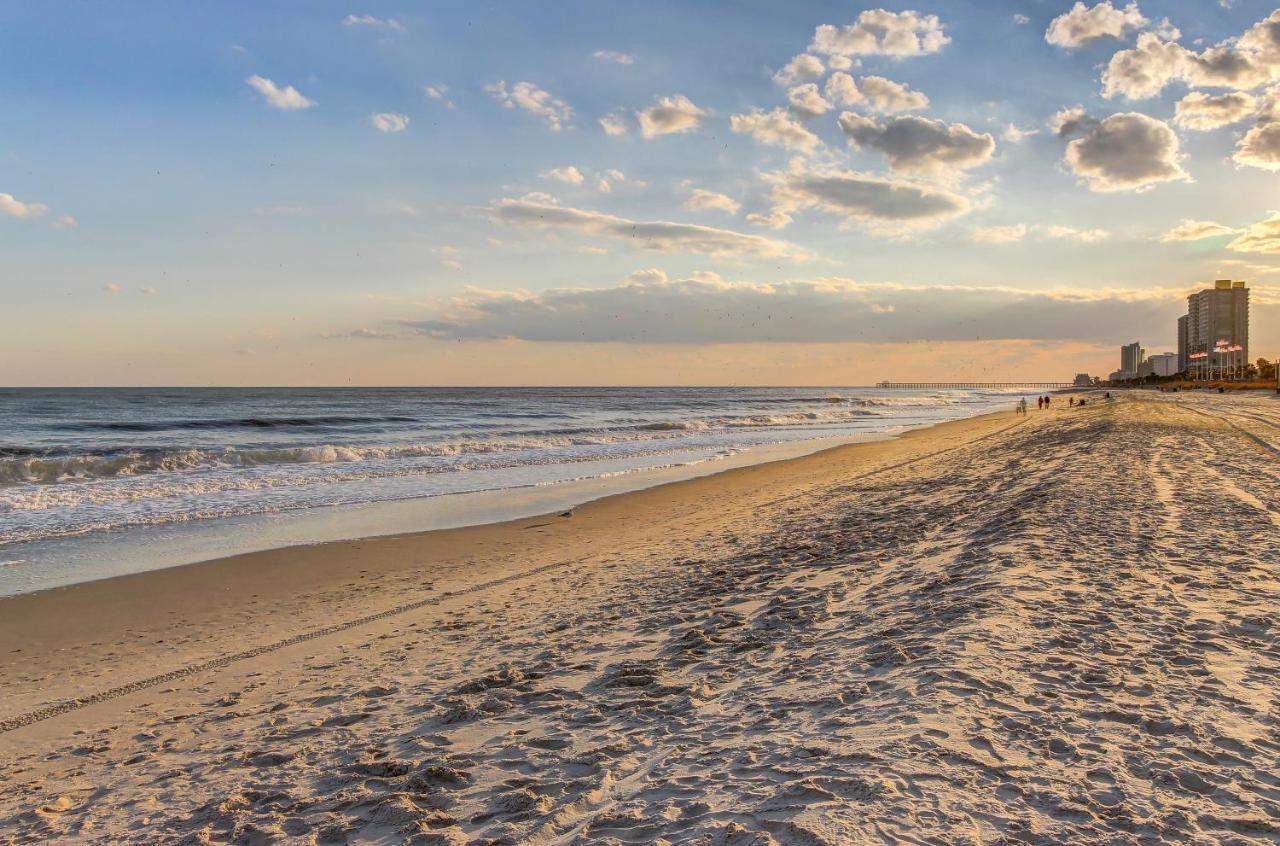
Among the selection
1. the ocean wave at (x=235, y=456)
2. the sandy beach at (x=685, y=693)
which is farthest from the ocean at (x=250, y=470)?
the sandy beach at (x=685, y=693)

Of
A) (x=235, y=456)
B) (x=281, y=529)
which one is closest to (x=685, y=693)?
(x=281, y=529)

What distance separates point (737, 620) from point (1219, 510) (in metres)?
7.64

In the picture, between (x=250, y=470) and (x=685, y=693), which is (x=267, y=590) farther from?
(x=250, y=470)

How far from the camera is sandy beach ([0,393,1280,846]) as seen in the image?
314 centimetres

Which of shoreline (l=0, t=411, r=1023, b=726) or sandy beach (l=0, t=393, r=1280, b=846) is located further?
shoreline (l=0, t=411, r=1023, b=726)

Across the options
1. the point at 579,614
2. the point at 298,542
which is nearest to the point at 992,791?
the point at 579,614

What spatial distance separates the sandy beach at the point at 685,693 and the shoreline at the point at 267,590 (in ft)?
0.19

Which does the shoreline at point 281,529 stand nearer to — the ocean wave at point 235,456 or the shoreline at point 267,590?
the shoreline at point 267,590

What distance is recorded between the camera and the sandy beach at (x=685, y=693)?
314cm

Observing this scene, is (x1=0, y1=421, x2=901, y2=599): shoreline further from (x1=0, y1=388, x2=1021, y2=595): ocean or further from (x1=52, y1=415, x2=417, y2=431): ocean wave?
(x1=52, y1=415, x2=417, y2=431): ocean wave

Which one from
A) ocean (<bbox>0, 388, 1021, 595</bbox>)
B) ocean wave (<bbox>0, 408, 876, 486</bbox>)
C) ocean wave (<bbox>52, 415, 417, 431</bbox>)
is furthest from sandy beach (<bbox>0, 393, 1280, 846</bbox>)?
ocean wave (<bbox>52, 415, 417, 431</bbox>)

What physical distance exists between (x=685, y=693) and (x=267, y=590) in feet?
19.4

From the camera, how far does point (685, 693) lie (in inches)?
181

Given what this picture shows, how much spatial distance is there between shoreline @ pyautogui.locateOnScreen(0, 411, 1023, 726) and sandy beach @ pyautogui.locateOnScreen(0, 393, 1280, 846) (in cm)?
6
